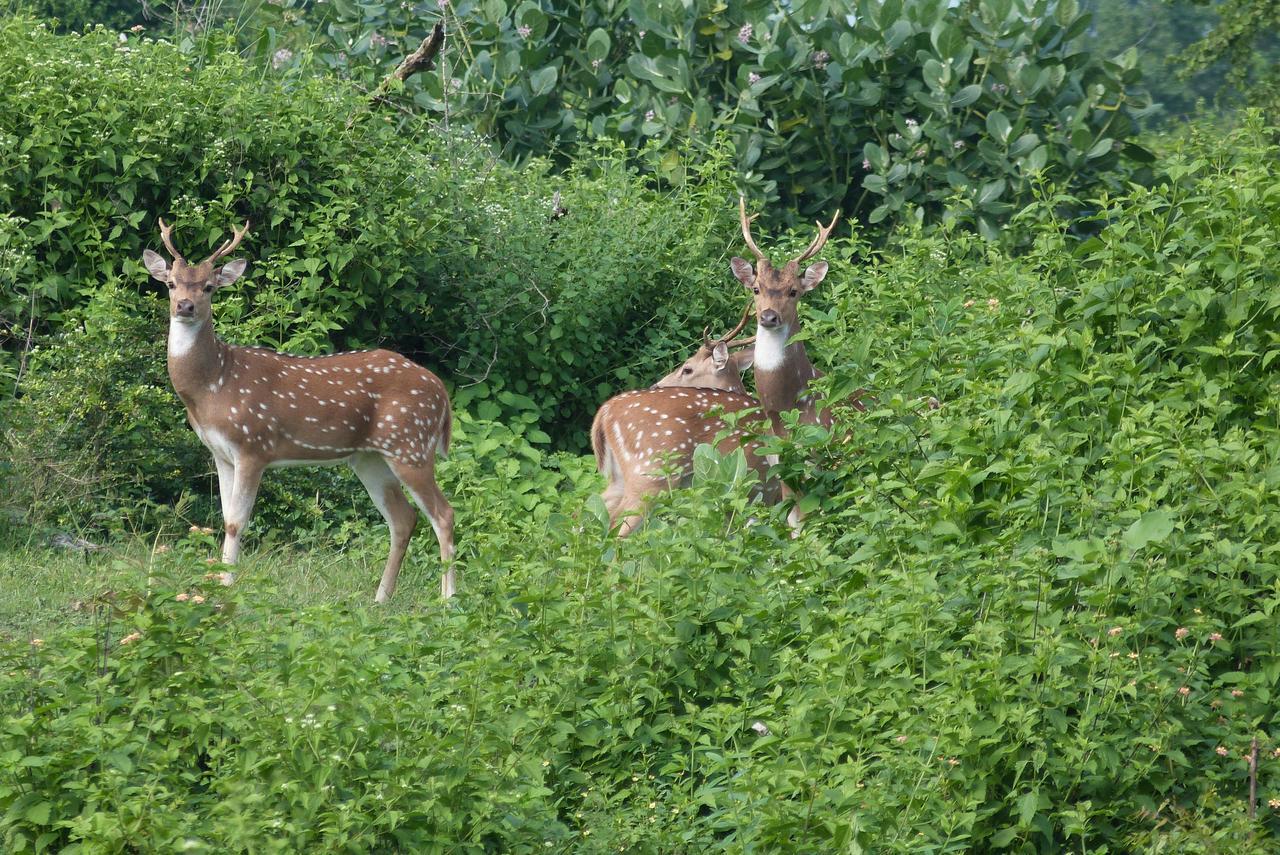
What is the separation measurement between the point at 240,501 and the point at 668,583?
2788 millimetres

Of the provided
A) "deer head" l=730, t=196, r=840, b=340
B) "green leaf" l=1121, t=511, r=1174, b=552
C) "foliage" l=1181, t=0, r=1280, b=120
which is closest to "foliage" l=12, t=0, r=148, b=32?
"foliage" l=1181, t=0, r=1280, b=120

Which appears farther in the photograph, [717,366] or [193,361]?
[717,366]

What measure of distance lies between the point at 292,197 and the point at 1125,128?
7.06m

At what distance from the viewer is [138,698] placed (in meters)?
5.09

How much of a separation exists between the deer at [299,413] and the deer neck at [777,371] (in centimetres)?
159

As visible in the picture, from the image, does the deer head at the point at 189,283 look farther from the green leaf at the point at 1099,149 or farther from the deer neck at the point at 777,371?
the green leaf at the point at 1099,149

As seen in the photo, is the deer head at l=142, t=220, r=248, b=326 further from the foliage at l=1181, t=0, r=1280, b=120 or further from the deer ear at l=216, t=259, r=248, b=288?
the foliage at l=1181, t=0, r=1280, b=120

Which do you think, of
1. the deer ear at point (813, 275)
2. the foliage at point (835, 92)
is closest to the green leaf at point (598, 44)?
the foliage at point (835, 92)

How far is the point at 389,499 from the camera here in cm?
866

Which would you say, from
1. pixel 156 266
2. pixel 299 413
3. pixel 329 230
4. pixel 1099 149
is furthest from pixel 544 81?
pixel 299 413

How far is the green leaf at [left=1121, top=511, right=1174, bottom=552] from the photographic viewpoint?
18.4ft

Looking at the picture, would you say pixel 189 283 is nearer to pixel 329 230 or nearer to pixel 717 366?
pixel 329 230

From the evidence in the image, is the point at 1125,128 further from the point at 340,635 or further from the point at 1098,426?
the point at 340,635

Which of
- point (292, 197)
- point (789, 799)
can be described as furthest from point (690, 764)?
point (292, 197)
